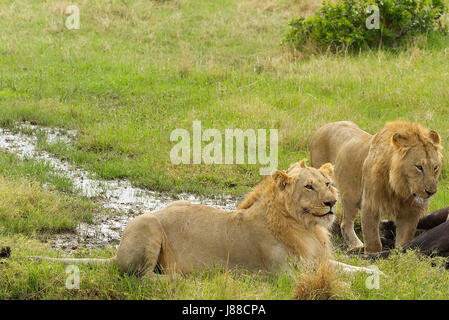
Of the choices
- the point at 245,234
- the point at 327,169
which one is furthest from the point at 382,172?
the point at 245,234

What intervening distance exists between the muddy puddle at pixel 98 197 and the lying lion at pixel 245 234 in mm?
1448

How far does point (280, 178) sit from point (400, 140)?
146 cm

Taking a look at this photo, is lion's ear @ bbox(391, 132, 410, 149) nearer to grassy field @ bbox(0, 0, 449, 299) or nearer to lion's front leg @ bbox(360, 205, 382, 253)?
lion's front leg @ bbox(360, 205, 382, 253)

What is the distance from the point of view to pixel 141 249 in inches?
189

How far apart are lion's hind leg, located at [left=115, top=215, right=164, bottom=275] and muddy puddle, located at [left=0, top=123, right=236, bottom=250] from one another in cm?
144

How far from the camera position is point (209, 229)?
498cm

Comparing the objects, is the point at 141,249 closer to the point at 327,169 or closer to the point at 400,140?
the point at 327,169

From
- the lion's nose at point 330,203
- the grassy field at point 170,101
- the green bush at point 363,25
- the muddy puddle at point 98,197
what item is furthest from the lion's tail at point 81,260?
the green bush at point 363,25

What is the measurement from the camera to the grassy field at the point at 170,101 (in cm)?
470

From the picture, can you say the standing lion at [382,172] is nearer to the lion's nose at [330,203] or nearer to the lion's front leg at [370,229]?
the lion's front leg at [370,229]

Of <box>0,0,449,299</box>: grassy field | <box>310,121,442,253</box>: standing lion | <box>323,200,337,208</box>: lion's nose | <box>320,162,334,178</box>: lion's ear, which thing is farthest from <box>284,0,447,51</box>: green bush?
<box>323,200,337,208</box>: lion's nose

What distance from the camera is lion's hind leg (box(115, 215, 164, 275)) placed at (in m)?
4.79

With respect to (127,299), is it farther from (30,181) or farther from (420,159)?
(30,181)
